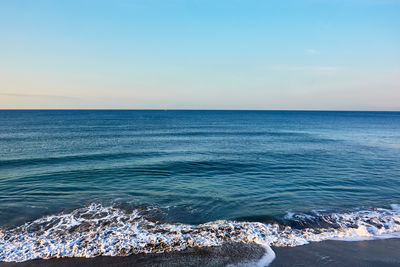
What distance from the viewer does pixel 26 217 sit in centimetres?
1309

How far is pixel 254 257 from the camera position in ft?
31.2

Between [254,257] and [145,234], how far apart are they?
17.6 feet

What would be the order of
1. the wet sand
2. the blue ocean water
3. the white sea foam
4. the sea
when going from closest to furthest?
the wet sand
the white sea foam
the sea
the blue ocean water

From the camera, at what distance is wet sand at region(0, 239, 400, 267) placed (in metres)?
9.12

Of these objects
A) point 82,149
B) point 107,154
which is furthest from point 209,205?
point 82,149

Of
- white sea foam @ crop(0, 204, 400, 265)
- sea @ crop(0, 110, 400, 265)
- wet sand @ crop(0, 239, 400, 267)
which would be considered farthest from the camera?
sea @ crop(0, 110, 400, 265)

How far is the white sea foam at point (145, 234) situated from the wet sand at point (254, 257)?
0.37 m

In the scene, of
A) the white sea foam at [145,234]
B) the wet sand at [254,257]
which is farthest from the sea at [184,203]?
the wet sand at [254,257]

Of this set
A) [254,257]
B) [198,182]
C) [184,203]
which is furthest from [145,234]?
[198,182]


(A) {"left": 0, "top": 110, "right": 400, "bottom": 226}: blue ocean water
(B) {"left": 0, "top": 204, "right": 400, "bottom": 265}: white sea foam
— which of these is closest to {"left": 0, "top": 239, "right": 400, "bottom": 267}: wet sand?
(B) {"left": 0, "top": 204, "right": 400, "bottom": 265}: white sea foam

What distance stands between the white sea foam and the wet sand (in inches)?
14.6

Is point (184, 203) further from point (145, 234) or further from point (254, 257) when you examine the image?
point (254, 257)

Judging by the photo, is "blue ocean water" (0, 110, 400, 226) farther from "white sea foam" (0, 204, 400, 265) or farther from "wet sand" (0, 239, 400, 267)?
"wet sand" (0, 239, 400, 267)

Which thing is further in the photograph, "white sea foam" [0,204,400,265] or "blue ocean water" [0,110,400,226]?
"blue ocean water" [0,110,400,226]
